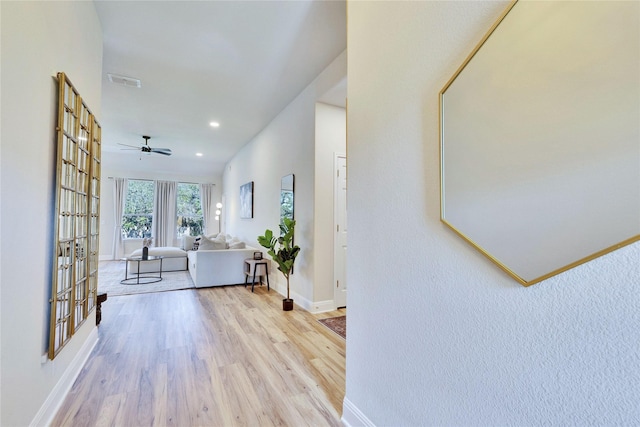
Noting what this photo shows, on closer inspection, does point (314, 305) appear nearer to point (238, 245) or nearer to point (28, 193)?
point (238, 245)

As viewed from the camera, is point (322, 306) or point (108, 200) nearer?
point (322, 306)

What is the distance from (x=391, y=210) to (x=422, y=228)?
205 millimetres

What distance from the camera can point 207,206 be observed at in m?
9.17

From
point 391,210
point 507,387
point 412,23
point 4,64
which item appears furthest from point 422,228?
point 4,64

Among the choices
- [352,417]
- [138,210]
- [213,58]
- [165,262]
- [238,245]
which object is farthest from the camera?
[138,210]

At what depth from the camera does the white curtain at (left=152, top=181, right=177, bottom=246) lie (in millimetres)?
8453

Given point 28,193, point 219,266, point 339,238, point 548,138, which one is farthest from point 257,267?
point 548,138

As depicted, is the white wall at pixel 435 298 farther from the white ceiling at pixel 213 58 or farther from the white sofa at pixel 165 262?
the white sofa at pixel 165 262

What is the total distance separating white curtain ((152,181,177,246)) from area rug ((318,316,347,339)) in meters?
6.99

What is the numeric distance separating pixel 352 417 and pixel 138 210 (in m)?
8.91

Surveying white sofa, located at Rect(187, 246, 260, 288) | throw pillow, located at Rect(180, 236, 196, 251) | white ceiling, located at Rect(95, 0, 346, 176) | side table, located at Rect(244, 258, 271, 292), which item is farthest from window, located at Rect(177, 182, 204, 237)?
side table, located at Rect(244, 258, 271, 292)

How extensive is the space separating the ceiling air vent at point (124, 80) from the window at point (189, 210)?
5.68 metres

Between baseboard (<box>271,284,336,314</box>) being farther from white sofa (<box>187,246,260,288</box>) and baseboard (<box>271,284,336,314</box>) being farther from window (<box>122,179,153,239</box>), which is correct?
window (<box>122,179,153,239</box>)

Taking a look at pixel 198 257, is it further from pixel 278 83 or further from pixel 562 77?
pixel 562 77
